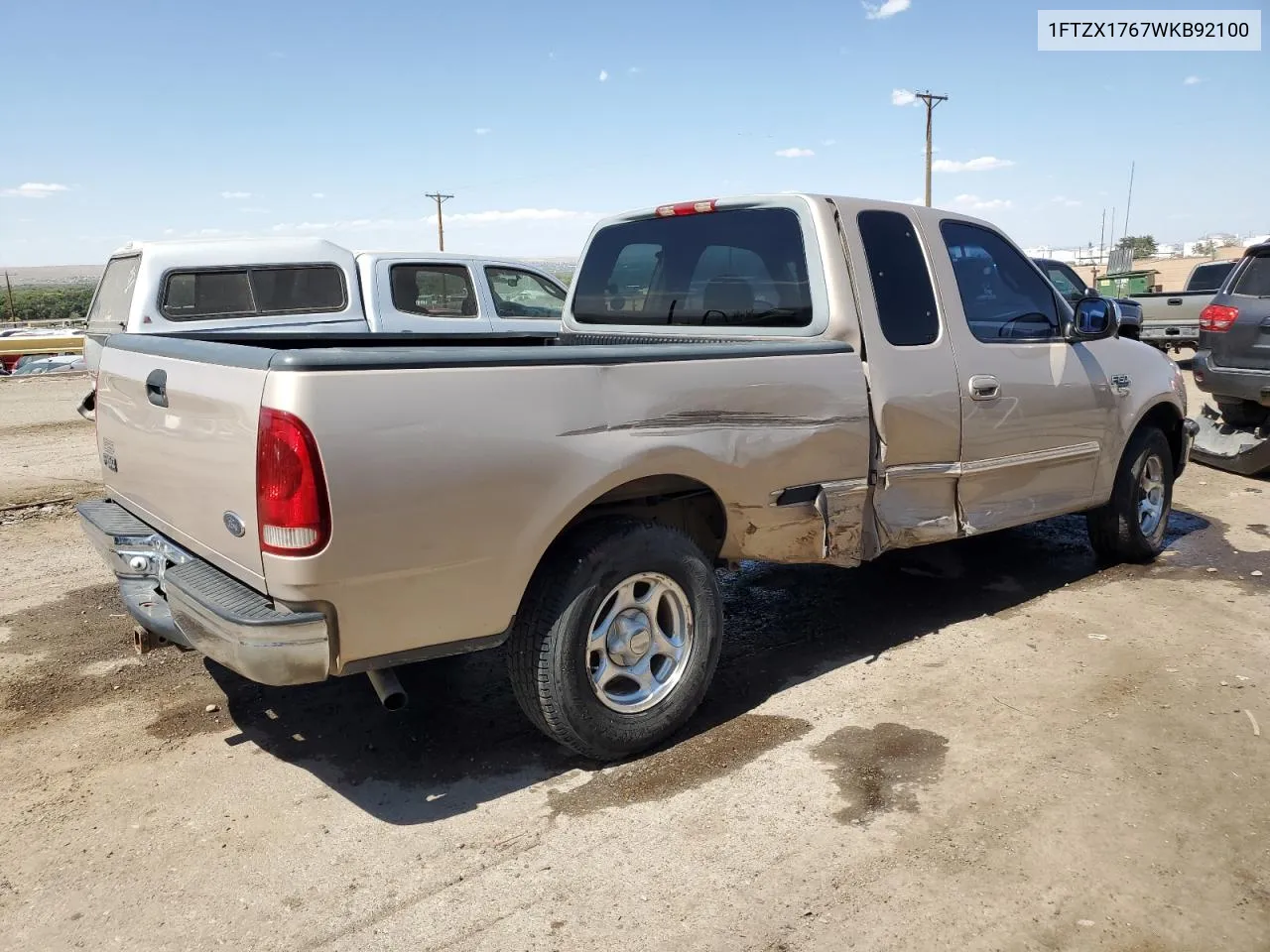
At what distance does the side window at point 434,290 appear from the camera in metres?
9.77

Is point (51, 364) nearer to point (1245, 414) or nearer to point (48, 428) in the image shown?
point (48, 428)

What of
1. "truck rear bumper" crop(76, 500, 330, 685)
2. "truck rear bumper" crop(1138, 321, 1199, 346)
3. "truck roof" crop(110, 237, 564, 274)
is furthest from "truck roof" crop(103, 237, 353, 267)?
"truck rear bumper" crop(1138, 321, 1199, 346)

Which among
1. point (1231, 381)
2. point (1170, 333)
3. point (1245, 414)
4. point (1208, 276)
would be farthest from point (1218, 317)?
point (1208, 276)

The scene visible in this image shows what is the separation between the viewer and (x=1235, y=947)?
8.37 ft

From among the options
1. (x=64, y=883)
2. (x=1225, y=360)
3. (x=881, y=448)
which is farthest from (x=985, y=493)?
(x=1225, y=360)

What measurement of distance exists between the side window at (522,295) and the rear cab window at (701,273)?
16.7 feet

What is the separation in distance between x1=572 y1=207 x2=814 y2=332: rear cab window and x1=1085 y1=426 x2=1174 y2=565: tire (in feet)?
8.57

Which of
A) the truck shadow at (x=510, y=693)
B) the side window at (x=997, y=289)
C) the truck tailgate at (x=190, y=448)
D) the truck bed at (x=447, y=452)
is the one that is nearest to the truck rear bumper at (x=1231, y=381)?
the truck shadow at (x=510, y=693)

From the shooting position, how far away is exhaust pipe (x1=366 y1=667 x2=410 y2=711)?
3096mm

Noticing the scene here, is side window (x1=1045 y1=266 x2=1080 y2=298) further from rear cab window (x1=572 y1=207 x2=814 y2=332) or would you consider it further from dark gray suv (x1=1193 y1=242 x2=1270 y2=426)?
rear cab window (x1=572 y1=207 x2=814 y2=332)

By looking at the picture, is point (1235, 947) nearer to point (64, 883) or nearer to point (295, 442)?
point (295, 442)

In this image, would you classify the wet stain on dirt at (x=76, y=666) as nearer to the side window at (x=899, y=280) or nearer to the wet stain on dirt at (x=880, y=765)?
the wet stain on dirt at (x=880, y=765)

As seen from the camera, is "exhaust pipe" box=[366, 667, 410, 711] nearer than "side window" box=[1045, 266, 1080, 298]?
Yes

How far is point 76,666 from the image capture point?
4488 mm
